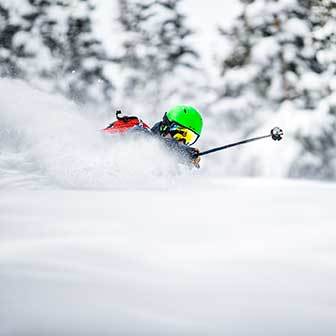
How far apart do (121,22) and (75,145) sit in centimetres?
1474

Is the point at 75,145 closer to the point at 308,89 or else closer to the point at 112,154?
the point at 112,154

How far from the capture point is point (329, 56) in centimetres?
1416

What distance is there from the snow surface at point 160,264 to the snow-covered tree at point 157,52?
537 inches

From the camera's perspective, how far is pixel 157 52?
19.4 m

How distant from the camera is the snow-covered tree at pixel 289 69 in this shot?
14.0m

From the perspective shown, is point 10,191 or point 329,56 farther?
point 329,56

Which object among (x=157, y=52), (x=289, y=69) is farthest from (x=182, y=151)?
(x=157, y=52)

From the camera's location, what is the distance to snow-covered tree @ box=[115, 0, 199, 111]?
18.9 meters

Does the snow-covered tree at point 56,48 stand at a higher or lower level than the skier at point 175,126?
higher

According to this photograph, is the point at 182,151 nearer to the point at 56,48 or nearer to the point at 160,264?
the point at 160,264

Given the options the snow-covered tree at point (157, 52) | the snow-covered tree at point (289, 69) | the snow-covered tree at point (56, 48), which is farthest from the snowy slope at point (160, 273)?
the snow-covered tree at point (56, 48)

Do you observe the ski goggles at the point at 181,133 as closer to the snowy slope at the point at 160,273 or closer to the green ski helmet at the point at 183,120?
the green ski helmet at the point at 183,120

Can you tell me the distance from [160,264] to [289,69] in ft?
41.9

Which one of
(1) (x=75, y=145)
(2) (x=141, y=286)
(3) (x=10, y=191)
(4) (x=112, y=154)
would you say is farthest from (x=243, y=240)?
(1) (x=75, y=145)
